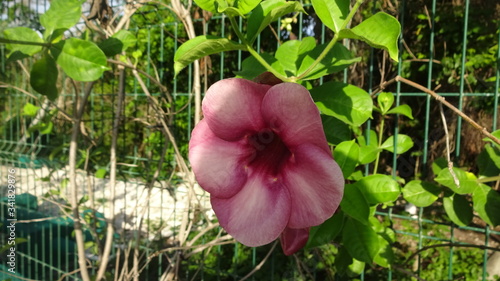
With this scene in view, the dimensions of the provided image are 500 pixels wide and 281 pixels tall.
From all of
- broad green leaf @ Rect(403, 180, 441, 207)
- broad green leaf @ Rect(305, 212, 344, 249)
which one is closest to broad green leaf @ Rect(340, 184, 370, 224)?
broad green leaf @ Rect(305, 212, 344, 249)

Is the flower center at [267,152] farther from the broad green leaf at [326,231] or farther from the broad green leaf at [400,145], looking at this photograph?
the broad green leaf at [400,145]

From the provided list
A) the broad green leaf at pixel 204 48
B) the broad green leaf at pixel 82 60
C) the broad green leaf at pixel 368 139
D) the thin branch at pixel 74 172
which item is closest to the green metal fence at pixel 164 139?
the thin branch at pixel 74 172

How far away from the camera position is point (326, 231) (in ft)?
3.17

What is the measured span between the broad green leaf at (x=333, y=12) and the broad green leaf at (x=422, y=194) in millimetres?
719

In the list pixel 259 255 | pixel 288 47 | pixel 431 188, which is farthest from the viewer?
pixel 259 255

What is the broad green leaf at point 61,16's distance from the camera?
1.00 metres

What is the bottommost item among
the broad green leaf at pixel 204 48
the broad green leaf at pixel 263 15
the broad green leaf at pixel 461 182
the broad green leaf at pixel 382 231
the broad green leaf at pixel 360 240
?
the broad green leaf at pixel 382 231

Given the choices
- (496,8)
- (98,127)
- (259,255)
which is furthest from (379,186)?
(496,8)

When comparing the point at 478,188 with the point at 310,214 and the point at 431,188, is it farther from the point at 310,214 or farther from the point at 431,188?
the point at 310,214

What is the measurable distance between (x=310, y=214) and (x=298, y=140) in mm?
102

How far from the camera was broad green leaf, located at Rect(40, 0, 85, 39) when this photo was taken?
1.00m

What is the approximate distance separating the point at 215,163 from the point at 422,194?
907 mm

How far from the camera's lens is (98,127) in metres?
3.09

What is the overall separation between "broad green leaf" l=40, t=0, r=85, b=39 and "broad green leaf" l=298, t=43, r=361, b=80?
2.08 feet
